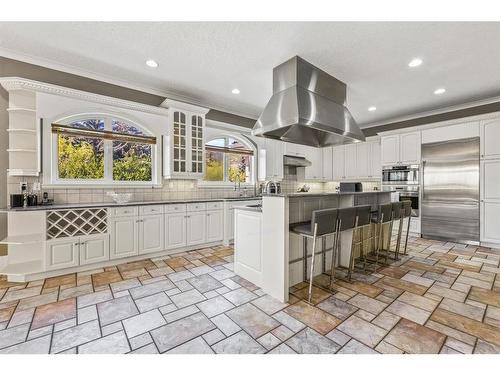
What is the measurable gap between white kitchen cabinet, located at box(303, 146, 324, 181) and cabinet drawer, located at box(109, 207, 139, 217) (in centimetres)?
473

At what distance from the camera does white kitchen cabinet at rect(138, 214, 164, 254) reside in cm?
353

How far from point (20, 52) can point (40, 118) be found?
0.84m

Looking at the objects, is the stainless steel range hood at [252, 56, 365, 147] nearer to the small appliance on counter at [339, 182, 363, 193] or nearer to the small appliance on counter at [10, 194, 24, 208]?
the small appliance on counter at [339, 182, 363, 193]

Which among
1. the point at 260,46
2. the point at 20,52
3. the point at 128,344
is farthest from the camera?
the point at 20,52

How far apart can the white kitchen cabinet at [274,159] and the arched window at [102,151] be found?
2.65 m

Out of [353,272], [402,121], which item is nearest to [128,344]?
[353,272]

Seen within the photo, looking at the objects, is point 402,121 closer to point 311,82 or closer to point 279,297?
point 311,82

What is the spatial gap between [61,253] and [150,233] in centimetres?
110

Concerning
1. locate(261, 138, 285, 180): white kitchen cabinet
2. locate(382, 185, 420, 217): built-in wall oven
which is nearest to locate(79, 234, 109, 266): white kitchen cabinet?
locate(261, 138, 285, 180): white kitchen cabinet

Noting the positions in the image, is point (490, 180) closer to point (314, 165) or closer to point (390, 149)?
point (390, 149)

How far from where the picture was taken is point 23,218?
2.79m

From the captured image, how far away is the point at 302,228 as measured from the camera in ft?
8.14

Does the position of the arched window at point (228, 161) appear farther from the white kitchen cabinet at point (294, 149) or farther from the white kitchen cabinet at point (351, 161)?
the white kitchen cabinet at point (351, 161)

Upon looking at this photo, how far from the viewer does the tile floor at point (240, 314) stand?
1695mm
